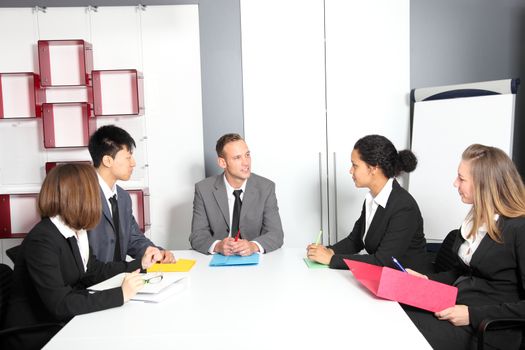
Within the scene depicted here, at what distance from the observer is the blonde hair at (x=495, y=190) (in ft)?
6.48

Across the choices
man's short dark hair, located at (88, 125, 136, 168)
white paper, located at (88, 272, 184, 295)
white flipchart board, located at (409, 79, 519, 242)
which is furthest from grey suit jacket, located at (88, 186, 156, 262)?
white flipchart board, located at (409, 79, 519, 242)

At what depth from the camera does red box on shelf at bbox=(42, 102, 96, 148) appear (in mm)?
3807

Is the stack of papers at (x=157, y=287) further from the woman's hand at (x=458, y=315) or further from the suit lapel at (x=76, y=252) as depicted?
the woman's hand at (x=458, y=315)

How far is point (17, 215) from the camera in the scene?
156 inches

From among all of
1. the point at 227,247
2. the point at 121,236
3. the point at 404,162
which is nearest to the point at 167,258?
the point at 227,247

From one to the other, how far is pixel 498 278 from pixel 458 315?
25 cm

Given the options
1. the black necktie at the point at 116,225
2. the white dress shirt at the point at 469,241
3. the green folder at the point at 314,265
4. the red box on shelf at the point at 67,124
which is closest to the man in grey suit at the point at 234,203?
the black necktie at the point at 116,225

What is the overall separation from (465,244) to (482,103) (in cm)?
175

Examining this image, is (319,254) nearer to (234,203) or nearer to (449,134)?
(234,203)

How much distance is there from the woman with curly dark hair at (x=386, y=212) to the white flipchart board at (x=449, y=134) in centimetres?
110

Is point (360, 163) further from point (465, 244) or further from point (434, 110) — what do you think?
point (434, 110)

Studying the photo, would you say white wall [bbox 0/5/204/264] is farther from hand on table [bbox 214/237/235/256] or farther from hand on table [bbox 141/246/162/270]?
hand on table [bbox 141/246/162/270]

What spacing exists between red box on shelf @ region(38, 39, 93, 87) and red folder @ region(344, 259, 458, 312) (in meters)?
2.93

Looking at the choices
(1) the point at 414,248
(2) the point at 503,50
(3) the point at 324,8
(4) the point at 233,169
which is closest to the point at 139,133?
(4) the point at 233,169
